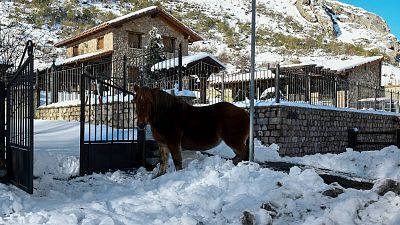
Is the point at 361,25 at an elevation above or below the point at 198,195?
above

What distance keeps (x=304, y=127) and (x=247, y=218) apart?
1027cm

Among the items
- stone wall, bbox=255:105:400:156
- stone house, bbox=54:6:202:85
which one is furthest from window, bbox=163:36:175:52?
stone wall, bbox=255:105:400:156

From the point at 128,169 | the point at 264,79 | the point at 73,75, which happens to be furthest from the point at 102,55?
the point at 128,169

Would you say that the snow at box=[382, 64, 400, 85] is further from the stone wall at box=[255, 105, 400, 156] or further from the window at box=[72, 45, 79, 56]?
the stone wall at box=[255, 105, 400, 156]

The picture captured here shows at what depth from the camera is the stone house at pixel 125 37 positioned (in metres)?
34.2

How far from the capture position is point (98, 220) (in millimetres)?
4945

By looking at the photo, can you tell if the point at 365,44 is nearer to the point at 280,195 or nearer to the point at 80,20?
the point at 80,20

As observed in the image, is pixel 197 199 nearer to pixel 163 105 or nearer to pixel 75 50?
pixel 163 105

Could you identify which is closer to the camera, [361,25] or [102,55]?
[102,55]

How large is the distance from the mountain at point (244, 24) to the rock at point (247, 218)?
125 ft

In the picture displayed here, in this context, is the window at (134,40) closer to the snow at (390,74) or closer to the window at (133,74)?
the window at (133,74)

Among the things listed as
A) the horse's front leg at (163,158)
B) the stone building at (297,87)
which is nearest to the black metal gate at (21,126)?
the horse's front leg at (163,158)

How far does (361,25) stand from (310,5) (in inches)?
545

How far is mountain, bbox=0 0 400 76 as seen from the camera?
57.4 meters
